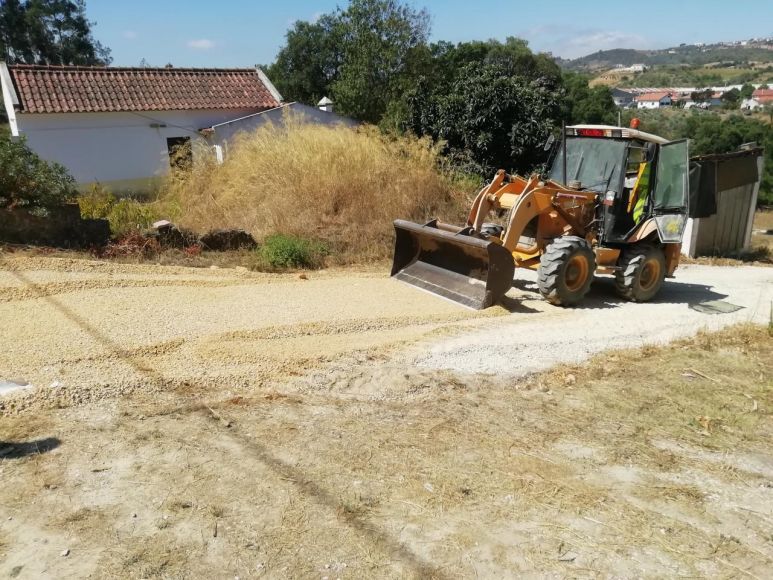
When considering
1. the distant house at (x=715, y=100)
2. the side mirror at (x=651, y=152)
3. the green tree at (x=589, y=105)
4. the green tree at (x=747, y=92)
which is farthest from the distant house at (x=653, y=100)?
the side mirror at (x=651, y=152)

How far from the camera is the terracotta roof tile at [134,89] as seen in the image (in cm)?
1758

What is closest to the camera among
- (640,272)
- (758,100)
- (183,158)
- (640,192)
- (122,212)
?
(640,272)

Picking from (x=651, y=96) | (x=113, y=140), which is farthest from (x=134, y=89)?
(x=651, y=96)

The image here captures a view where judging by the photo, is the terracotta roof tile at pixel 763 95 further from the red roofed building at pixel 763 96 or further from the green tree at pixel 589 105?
the green tree at pixel 589 105

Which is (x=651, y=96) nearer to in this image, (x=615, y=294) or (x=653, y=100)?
(x=653, y=100)

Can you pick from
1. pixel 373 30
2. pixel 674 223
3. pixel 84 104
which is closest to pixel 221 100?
pixel 84 104

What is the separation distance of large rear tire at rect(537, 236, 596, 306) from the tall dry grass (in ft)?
12.3

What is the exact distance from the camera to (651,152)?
8703 millimetres

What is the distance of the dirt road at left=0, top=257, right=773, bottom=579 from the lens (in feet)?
11.1

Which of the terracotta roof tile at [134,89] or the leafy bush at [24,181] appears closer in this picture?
the leafy bush at [24,181]

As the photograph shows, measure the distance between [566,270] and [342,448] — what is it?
14.9ft

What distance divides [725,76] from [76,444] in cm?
15496

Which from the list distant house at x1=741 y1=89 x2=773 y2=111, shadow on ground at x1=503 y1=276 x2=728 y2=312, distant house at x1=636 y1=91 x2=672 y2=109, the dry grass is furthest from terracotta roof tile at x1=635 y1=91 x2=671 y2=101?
the dry grass

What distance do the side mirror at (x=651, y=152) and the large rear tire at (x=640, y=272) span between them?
1.15 meters
